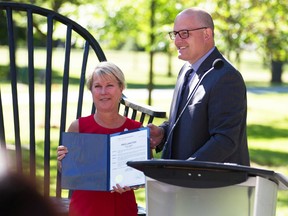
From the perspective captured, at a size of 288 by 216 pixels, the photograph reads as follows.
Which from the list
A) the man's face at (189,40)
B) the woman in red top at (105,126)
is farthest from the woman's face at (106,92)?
the man's face at (189,40)

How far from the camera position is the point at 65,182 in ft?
9.64

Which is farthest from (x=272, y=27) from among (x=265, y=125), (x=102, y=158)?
(x=102, y=158)

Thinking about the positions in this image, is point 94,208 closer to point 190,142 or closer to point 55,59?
point 190,142

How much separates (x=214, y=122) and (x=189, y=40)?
1.41 ft

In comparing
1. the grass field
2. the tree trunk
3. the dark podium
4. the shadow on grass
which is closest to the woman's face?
the dark podium

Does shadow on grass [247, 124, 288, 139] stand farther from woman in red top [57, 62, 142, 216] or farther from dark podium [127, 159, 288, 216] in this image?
dark podium [127, 159, 288, 216]

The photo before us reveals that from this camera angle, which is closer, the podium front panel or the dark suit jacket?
the podium front panel

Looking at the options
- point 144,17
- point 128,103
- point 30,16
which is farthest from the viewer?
point 144,17

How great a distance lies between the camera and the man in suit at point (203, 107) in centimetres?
291

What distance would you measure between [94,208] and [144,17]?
1138cm

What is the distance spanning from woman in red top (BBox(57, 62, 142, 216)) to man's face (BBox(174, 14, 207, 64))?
0.30 m

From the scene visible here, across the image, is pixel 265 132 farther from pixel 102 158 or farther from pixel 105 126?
pixel 102 158

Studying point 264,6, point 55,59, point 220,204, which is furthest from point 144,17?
point 55,59

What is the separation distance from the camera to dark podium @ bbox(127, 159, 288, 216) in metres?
2.09
